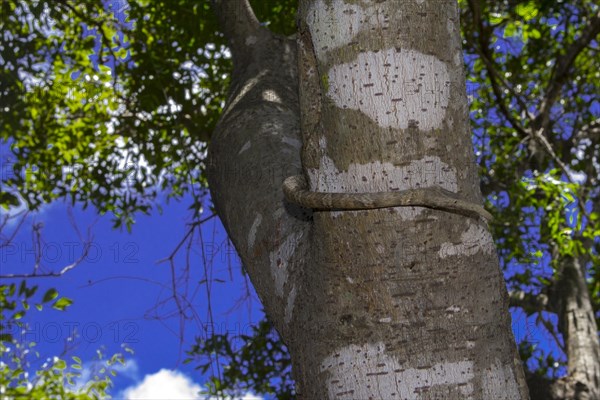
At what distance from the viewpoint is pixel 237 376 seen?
4.29 metres

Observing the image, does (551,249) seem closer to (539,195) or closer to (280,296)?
(539,195)

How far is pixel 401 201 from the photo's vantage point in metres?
1.16

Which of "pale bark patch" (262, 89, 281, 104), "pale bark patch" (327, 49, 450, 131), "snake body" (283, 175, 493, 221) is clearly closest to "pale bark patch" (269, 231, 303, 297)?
"snake body" (283, 175, 493, 221)

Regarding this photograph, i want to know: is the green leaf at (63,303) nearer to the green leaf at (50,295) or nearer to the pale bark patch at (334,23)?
the green leaf at (50,295)

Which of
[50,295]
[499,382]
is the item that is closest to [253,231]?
[499,382]

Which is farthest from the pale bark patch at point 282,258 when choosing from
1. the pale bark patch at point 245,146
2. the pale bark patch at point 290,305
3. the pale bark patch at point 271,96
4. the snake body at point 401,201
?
the pale bark patch at point 271,96

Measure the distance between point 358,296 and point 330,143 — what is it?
9.9 inches

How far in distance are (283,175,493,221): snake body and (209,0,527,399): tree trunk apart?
Answer: 14 millimetres

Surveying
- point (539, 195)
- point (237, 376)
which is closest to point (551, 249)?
point (539, 195)

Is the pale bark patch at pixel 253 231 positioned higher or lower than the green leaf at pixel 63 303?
lower

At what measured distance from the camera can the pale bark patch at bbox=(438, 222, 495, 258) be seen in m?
1.19

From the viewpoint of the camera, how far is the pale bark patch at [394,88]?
1204 mm

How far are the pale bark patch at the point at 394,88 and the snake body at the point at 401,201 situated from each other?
4.4 inches

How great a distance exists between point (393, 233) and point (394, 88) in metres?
0.23
